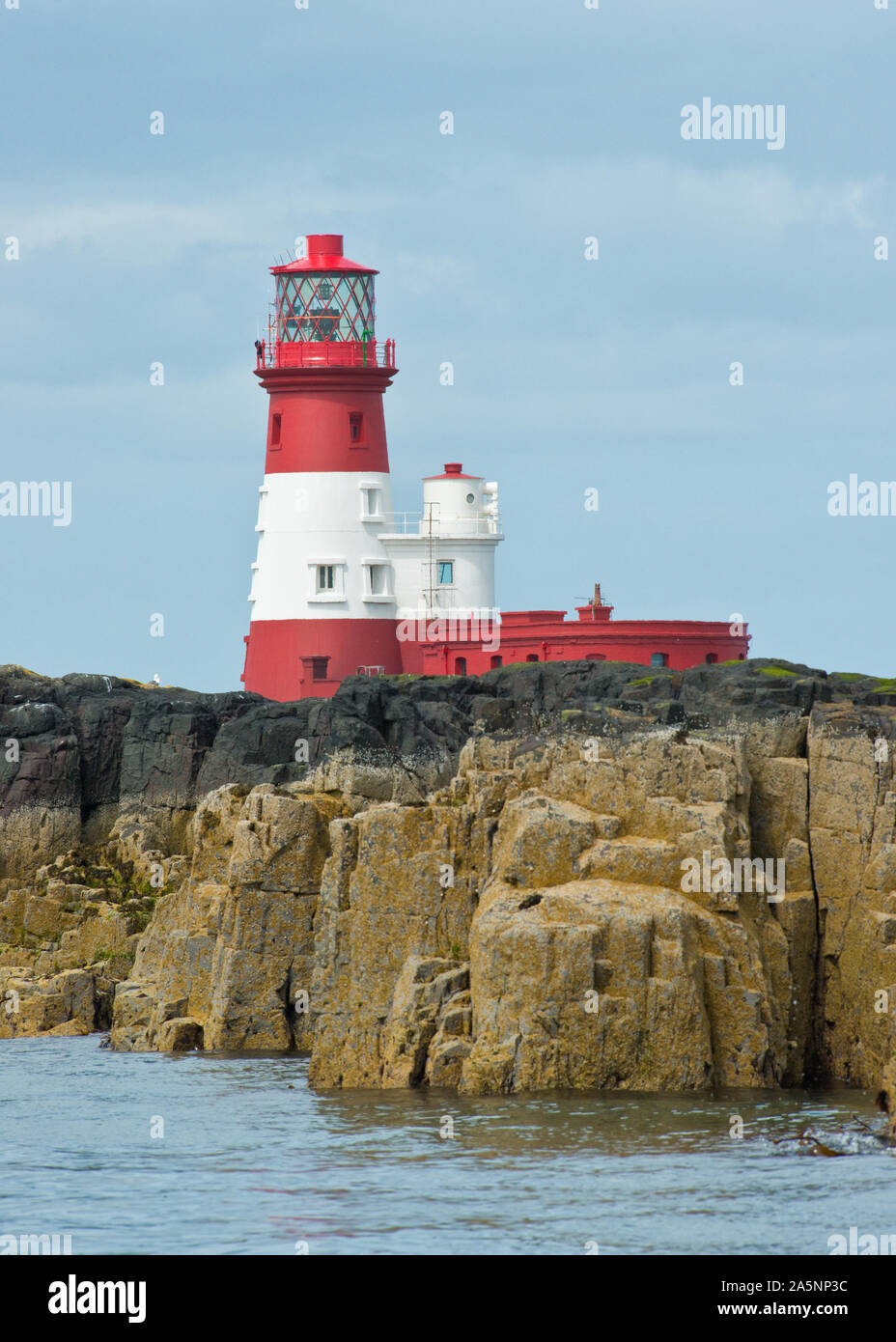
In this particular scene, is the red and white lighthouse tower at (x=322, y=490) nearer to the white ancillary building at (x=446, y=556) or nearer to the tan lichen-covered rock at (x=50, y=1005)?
the white ancillary building at (x=446, y=556)

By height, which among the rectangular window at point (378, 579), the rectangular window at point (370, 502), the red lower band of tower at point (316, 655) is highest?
the rectangular window at point (370, 502)

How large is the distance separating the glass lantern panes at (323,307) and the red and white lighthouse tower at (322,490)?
0.10 ft

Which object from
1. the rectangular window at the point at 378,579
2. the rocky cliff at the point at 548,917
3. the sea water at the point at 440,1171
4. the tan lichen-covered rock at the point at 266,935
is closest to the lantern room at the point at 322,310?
the rectangular window at the point at 378,579

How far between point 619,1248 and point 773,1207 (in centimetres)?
250

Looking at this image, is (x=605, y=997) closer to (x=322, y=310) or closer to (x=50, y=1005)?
(x=50, y=1005)

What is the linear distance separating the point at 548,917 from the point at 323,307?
4393 cm

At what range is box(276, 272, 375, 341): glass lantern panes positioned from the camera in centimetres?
7756

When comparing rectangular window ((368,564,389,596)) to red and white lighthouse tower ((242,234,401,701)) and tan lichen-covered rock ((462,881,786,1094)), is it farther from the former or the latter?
tan lichen-covered rock ((462,881,786,1094))

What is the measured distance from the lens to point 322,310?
77.9m

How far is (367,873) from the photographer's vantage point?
41.3 m

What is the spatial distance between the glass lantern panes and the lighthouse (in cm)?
4

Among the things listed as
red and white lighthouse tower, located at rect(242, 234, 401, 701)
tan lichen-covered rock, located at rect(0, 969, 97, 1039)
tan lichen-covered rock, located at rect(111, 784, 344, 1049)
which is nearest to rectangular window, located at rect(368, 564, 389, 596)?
red and white lighthouse tower, located at rect(242, 234, 401, 701)

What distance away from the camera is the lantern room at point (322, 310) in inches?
3051

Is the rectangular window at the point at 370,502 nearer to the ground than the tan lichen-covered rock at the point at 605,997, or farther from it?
farther from it
